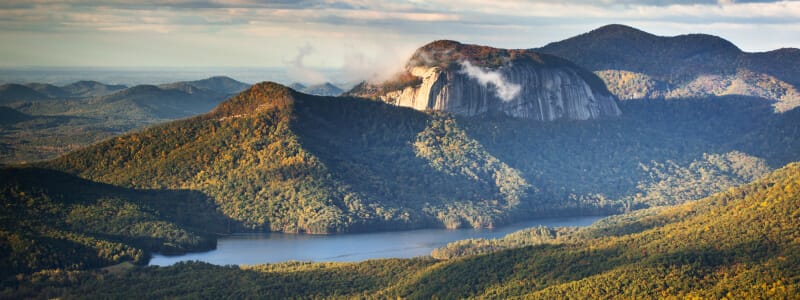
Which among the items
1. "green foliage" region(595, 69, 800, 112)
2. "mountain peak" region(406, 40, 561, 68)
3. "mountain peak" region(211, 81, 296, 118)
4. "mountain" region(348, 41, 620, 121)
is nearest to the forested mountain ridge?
"mountain peak" region(211, 81, 296, 118)

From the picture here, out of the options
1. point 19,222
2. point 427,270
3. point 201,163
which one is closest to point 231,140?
point 201,163

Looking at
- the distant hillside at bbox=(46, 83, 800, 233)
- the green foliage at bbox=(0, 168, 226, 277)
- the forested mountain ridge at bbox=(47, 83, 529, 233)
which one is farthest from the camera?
the distant hillside at bbox=(46, 83, 800, 233)

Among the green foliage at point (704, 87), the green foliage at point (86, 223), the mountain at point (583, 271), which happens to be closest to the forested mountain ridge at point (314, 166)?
the green foliage at point (86, 223)

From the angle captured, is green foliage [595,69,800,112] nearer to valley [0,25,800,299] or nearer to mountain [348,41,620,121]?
valley [0,25,800,299]

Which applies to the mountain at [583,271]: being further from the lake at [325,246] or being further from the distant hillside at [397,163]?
the distant hillside at [397,163]

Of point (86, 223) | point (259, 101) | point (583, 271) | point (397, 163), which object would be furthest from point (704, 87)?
point (583, 271)

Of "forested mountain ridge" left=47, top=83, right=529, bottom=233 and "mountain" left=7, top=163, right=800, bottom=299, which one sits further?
"forested mountain ridge" left=47, top=83, right=529, bottom=233

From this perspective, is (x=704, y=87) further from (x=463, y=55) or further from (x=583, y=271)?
(x=583, y=271)
